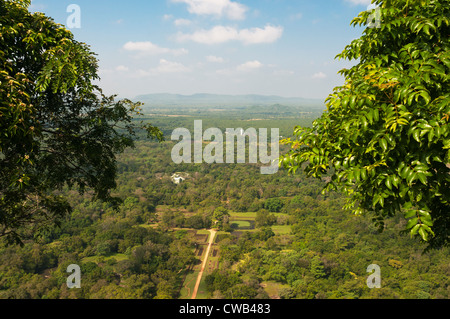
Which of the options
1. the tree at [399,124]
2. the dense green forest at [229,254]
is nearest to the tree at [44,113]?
the tree at [399,124]

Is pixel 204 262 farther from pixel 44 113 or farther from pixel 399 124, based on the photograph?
pixel 399 124

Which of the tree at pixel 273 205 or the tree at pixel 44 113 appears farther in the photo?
the tree at pixel 273 205

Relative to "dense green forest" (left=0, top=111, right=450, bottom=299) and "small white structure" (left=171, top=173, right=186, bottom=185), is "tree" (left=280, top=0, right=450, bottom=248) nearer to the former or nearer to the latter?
"dense green forest" (left=0, top=111, right=450, bottom=299)

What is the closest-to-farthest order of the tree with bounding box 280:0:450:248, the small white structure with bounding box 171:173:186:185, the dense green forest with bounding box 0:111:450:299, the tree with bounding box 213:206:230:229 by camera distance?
1. the tree with bounding box 280:0:450:248
2. the dense green forest with bounding box 0:111:450:299
3. the tree with bounding box 213:206:230:229
4. the small white structure with bounding box 171:173:186:185

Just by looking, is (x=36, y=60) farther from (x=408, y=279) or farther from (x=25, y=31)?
(x=408, y=279)

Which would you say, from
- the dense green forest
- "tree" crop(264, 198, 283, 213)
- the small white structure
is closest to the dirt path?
the dense green forest

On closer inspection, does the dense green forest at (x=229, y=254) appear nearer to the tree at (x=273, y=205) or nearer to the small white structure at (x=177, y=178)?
the tree at (x=273, y=205)
